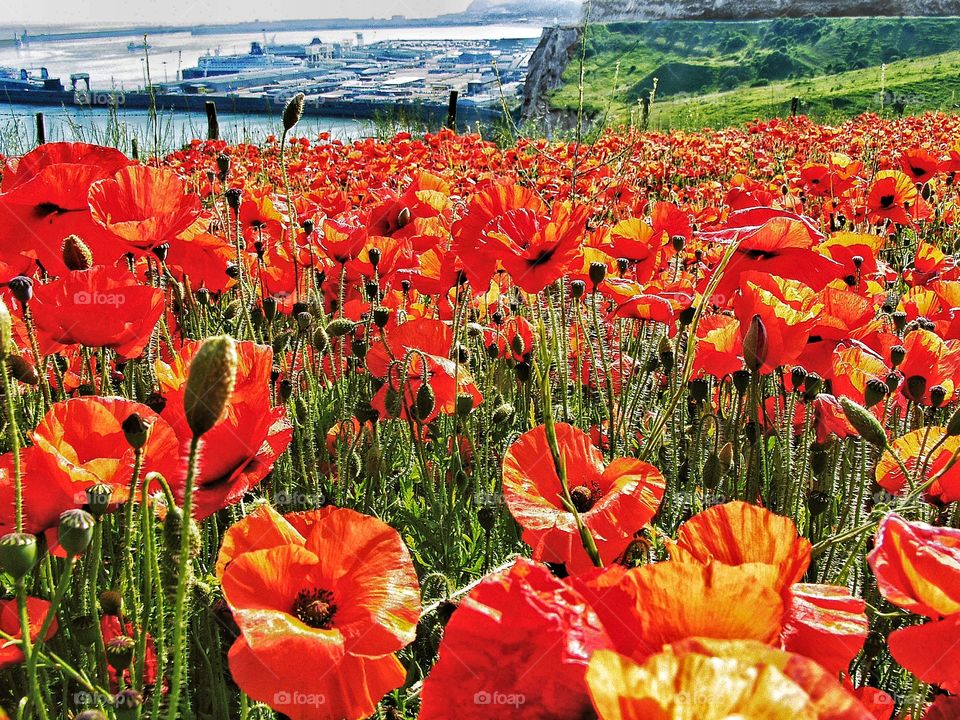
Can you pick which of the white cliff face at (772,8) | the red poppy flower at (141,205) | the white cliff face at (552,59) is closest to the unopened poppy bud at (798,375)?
the red poppy flower at (141,205)

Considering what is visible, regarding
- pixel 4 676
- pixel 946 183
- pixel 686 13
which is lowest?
pixel 4 676

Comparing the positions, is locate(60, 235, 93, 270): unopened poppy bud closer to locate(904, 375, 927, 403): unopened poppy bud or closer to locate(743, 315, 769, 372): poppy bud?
locate(743, 315, 769, 372): poppy bud

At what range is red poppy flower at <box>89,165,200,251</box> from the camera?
1379 mm

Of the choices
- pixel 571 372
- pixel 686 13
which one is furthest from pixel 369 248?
pixel 686 13

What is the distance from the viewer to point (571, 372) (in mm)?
2729

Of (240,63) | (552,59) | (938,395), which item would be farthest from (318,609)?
(552,59)

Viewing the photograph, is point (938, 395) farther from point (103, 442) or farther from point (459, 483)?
point (103, 442)

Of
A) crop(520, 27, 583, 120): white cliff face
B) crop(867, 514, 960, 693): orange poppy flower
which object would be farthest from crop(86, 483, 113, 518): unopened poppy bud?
crop(520, 27, 583, 120): white cliff face

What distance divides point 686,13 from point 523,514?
57.6 m

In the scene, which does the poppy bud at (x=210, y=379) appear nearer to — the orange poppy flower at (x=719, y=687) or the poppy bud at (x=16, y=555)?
the poppy bud at (x=16, y=555)

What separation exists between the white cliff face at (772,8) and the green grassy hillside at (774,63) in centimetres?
335

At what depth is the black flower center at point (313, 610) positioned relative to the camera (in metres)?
0.81

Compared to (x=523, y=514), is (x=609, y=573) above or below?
above

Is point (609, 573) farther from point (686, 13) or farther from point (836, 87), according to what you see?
point (686, 13)
